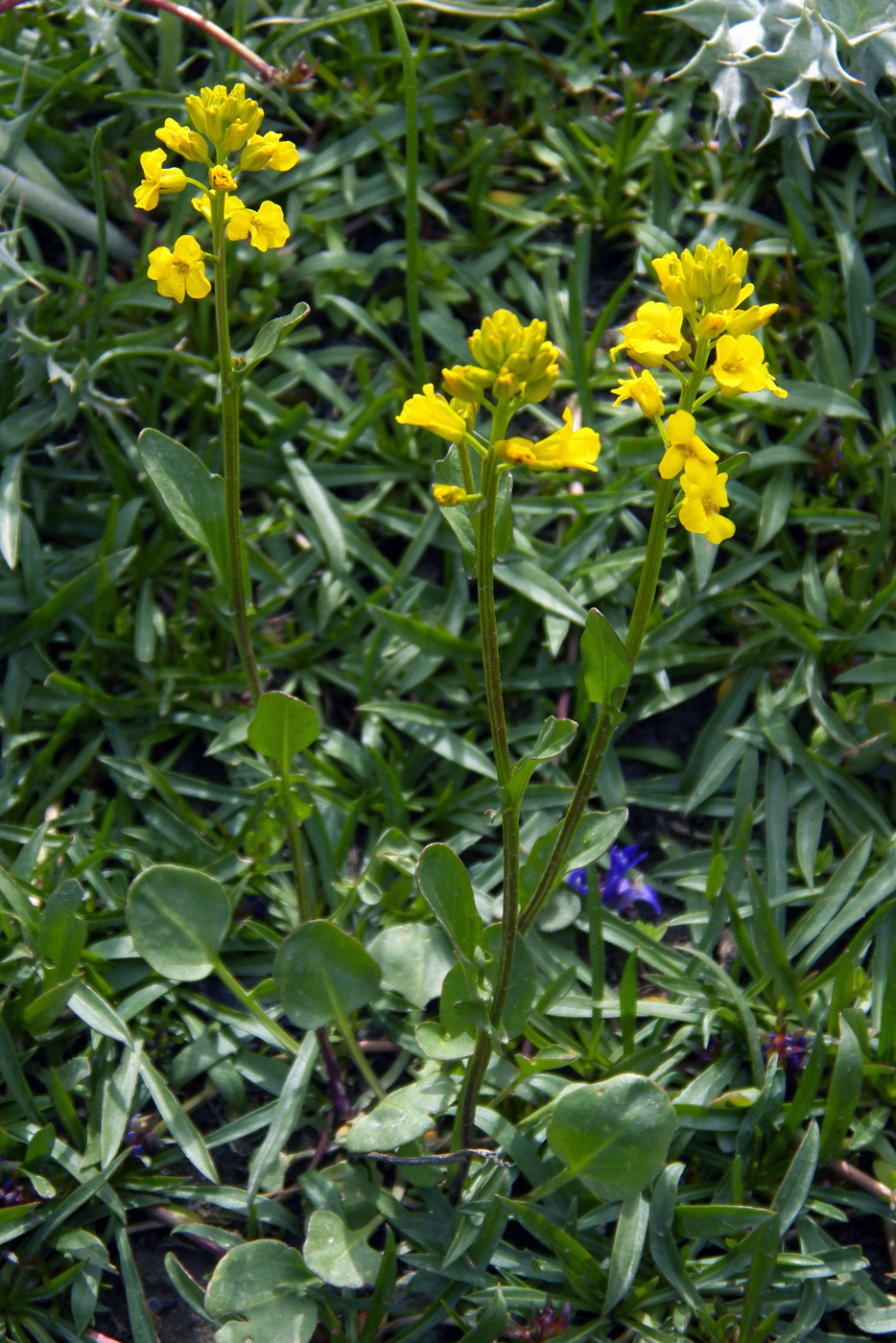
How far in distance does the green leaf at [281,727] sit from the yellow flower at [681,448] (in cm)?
89

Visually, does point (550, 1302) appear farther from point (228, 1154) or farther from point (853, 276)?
point (853, 276)

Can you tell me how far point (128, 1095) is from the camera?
2.41 metres

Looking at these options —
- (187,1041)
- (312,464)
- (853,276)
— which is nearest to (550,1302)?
(187,1041)

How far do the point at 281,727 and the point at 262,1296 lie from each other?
109 cm

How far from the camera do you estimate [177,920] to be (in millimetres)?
2342

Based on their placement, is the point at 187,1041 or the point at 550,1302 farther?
the point at 187,1041

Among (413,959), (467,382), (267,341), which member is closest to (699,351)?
(467,382)

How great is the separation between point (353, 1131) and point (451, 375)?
141cm

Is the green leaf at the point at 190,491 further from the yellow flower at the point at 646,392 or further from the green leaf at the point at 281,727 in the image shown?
the yellow flower at the point at 646,392

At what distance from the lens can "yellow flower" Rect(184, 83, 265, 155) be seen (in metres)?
1.75

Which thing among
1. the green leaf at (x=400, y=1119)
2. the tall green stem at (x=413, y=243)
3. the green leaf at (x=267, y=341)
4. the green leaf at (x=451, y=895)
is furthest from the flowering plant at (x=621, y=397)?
the tall green stem at (x=413, y=243)

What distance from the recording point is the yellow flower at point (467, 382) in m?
1.46

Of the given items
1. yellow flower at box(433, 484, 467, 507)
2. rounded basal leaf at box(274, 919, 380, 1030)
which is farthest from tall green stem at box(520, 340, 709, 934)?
rounded basal leaf at box(274, 919, 380, 1030)

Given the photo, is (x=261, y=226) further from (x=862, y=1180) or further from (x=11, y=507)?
(x=862, y=1180)
